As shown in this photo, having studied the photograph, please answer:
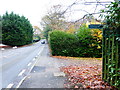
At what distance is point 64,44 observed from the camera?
1428 centimetres

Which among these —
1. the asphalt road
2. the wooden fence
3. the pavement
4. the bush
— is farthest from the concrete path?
the bush

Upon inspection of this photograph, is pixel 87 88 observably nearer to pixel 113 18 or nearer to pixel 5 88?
pixel 113 18

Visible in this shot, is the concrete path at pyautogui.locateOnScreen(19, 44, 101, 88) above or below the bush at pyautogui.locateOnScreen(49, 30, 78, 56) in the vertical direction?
below

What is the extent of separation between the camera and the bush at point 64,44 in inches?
561

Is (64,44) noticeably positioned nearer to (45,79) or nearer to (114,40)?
(45,79)

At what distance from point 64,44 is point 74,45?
1150 millimetres

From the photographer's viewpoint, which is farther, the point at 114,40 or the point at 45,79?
the point at 45,79

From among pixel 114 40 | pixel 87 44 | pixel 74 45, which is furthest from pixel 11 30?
pixel 114 40

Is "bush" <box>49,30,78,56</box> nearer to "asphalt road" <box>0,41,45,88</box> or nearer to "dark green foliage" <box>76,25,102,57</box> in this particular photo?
"dark green foliage" <box>76,25,102,57</box>

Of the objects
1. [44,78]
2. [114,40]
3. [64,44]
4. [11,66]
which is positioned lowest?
[11,66]

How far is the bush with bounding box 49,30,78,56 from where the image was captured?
14242 millimetres

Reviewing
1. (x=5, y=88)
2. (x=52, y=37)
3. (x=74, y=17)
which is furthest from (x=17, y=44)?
(x=5, y=88)

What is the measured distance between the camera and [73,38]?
565 inches

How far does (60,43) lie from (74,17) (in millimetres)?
5104
